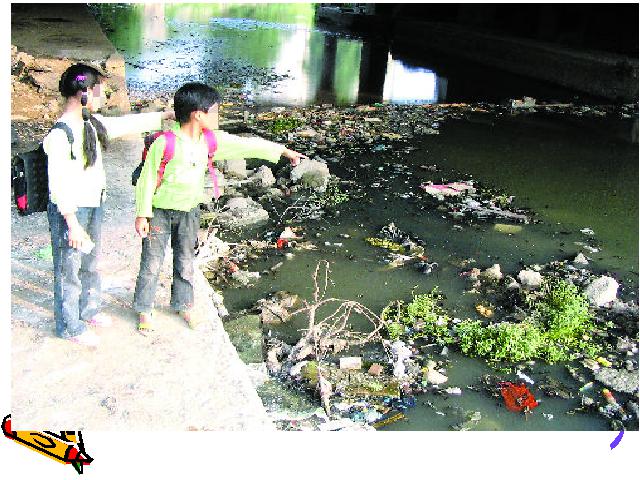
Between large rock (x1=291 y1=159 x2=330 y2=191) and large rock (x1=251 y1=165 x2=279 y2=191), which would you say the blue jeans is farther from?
large rock (x1=291 y1=159 x2=330 y2=191)

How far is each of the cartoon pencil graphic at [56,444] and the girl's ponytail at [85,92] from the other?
1148mm

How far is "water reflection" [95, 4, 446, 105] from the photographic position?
41.7 ft

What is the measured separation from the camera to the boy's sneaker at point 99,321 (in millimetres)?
3302

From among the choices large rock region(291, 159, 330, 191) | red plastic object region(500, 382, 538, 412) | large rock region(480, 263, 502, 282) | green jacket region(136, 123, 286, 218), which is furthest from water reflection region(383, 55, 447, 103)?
green jacket region(136, 123, 286, 218)

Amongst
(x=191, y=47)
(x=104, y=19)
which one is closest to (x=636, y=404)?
(x=191, y=47)

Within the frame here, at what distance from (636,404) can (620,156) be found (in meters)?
6.57

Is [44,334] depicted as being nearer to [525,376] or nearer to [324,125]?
[525,376]

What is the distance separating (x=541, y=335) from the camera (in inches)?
168

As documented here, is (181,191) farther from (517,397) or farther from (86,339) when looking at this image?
(517,397)

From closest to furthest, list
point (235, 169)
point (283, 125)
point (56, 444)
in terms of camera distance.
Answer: point (56, 444)
point (235, 169)
point (283, 125)

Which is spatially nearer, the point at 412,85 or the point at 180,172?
the point at 180,172

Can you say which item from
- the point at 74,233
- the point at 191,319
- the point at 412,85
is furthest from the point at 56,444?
the point at 412,85

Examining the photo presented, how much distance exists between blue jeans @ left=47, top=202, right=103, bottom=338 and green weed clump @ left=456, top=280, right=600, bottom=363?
2.30 meters

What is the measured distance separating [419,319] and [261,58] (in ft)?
43.6
